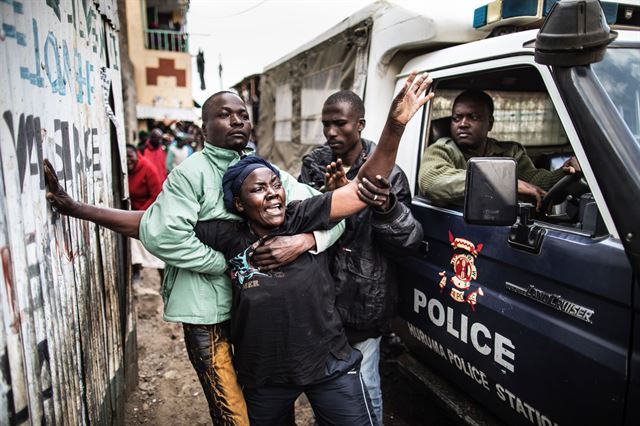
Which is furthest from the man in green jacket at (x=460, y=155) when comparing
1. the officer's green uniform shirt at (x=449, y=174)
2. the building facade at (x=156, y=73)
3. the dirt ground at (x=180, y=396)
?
the building facade at (x=156, y=73)

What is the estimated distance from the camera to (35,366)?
1.67 metres

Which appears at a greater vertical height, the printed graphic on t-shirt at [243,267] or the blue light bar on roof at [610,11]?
the blue light bar on roof at [610,11]

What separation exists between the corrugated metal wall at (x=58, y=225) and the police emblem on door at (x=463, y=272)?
182 centimetres

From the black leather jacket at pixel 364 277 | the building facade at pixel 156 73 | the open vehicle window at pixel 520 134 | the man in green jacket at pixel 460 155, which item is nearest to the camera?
the open vehicle window at pixel 520 134

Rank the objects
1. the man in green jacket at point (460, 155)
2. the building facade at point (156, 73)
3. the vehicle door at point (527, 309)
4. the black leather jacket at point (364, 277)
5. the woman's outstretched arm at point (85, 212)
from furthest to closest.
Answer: the building facade at point (156, 73) → the man in green jacket at point (460, 155) → the black leather jacket at point (364, 277) → the woman's outstretched arm at point (85, 212) → the vehicle door at point (527, 309)

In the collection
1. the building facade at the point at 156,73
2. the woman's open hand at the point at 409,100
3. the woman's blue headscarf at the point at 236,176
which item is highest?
the building facade at the point at 156,73

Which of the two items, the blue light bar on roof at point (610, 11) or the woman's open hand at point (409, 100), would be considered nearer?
the woman's open hand at point (409, 100)

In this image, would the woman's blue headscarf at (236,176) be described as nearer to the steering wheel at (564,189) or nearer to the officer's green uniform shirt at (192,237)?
the officer's green uniform shirt at (192,237)

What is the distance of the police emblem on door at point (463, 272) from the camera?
2168mm

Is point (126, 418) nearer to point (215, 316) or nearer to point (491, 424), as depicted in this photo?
point (215, 316)

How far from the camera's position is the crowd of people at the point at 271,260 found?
1.81 m

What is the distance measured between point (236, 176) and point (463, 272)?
1210 mm

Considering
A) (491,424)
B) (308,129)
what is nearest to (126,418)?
(491,424)

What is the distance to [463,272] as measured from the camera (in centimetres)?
225
